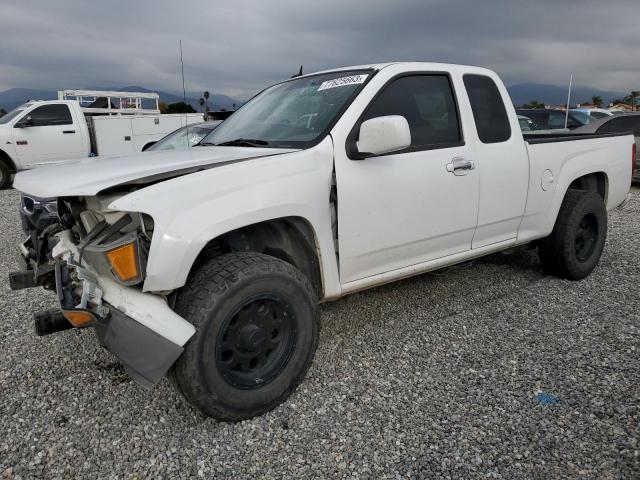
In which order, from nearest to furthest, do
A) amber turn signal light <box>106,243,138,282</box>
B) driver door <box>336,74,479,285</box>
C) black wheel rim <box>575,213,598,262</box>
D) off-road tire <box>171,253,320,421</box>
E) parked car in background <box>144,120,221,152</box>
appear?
amber turn signal light <box>106,243,138,282</box> < off-road tire <box>171,253,320,421</box> < driver door <box>336,74,479,285</box> < black wheel rim <box>575,213,598,262</box> < parked car in background <box>144,120,221,152</box>

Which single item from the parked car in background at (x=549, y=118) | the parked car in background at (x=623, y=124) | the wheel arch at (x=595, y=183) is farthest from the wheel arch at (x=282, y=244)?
the parked car in background at (x=549, y=118)

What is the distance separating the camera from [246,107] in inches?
147

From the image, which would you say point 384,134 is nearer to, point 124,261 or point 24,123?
point 124,261

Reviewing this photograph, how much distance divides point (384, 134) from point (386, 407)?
141cm

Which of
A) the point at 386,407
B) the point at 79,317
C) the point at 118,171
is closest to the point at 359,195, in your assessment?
the point at 386,407

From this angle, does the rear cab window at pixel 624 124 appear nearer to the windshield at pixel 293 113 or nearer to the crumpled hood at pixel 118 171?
the windshield at pixel 293 113

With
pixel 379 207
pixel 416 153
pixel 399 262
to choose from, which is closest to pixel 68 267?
pixel 379 207

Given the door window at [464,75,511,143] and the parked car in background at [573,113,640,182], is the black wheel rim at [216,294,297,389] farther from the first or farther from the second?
the parked car in background at [573,113,640,182]

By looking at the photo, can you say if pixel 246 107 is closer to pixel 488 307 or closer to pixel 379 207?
pixel 379 207

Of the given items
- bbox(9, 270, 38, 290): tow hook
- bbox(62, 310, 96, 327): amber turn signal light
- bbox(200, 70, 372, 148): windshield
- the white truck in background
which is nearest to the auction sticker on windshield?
bbox(200, 70, 372, 148): windshield

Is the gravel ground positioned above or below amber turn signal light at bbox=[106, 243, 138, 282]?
below

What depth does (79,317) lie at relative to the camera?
225 cm

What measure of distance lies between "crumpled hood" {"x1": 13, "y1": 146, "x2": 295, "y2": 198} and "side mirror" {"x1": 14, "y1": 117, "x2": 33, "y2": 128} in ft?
31.0

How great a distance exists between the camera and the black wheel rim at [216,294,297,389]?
7.68 ft
